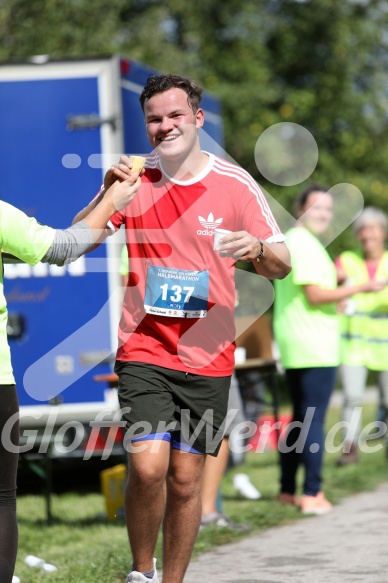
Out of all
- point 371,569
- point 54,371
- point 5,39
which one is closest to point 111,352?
point 54,371

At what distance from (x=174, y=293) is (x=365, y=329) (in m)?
5.96

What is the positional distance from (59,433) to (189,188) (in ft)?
14.4

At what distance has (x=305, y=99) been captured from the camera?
21.5 m

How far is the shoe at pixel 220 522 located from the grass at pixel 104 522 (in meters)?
0.11

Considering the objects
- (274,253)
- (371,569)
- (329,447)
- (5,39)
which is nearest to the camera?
(274,253)

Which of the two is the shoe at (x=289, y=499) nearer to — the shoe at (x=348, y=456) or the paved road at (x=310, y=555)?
the paved road at (x=310, y=555)

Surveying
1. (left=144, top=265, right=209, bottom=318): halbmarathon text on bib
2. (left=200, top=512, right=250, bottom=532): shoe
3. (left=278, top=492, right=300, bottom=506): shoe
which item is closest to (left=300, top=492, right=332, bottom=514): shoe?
(left=278, top=492, right=300, bottom=506): shoe

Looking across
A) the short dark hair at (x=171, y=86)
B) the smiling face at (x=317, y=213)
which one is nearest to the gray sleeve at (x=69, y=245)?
the short dark hair at (x=171, y=86)

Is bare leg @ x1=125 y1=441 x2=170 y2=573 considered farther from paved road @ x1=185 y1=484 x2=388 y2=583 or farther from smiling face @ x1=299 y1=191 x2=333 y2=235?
smiling face @ x1=299 y1=191 x2=333 y2=235

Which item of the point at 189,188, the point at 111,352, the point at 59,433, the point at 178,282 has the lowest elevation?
the point at 59,433

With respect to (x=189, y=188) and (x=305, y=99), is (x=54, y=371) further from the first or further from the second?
(x=305, y=99)

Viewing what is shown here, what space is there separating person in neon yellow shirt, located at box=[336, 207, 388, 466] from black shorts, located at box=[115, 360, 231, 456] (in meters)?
5.75

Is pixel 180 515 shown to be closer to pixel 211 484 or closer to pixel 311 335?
pixel 211 484

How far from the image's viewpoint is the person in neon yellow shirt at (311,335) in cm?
775
